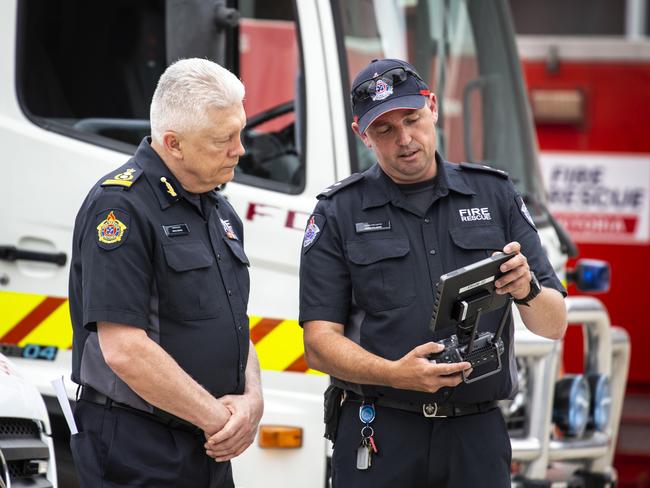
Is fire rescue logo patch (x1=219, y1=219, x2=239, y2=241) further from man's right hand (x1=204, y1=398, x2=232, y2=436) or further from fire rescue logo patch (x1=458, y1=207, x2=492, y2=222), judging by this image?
fire rescue logo patch (x1=458, y1=207, x2=492, y2=222)

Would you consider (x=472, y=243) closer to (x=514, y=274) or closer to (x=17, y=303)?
(x=514, y=274)

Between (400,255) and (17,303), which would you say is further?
(17,303)

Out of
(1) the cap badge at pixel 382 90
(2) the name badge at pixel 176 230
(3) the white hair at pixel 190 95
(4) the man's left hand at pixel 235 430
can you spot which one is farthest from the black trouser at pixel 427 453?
(3) the white hair at pixel 190 95

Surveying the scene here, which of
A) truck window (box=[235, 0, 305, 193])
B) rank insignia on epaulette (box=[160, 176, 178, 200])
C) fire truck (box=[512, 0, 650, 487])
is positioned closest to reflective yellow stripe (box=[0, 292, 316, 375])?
truck window (box=[235, 0, 305, 193])

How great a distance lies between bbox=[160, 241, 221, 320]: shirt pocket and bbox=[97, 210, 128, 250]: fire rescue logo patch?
0.12 m

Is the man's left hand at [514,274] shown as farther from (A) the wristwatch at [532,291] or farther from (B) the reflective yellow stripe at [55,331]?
(B) the reflective yellow stripe at [55,331]

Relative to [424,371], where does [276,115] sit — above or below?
above

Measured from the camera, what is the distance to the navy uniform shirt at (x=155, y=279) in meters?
2.97

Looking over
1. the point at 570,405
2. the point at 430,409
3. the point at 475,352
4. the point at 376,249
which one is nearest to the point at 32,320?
the point at 376,249

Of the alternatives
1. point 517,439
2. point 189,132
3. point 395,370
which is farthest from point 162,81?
point 517,439

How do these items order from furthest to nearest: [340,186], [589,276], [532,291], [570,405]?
[589,276], [570,405], [340,186], [532,291]

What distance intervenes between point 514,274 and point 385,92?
60 cm

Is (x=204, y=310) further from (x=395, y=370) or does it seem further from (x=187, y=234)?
(x=395, y=370)

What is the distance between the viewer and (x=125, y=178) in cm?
308
